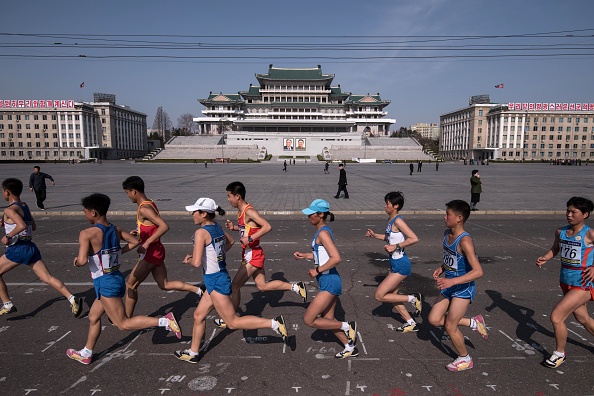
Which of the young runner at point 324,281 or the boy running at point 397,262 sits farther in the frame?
the boy running at point 397,262

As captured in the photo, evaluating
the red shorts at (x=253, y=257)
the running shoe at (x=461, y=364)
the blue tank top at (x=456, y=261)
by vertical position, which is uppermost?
the blue tank top at (x=456, y=261)

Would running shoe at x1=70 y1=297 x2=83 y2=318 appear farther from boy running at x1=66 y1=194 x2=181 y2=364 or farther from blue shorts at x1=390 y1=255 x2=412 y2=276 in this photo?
blue shorts at x1=390 y1=255 x2=412 y2=276

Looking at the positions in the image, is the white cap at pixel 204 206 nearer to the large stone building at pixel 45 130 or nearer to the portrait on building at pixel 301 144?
the portrait on building at pixel 301 144

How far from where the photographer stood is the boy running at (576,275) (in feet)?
11.6

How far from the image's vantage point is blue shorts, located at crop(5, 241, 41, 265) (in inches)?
184

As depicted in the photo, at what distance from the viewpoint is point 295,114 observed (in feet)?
280

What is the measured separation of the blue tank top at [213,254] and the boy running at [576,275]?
11.3 ft

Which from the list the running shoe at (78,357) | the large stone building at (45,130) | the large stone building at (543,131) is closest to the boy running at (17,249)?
the running shoe at (78,357)

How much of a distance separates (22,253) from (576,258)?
6.64 m

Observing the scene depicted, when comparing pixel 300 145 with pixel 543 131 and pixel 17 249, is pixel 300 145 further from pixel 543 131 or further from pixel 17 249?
pixel 17 249

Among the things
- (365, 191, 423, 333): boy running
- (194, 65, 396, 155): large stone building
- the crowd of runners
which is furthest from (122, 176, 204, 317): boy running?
(194, 65, 396, 155): large stone building

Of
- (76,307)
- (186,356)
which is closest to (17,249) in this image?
(76,307)

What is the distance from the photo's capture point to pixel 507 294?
5.53 metres

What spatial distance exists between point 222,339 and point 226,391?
102 centimetres
